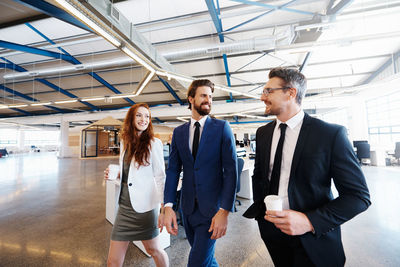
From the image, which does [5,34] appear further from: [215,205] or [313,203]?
[313,203]

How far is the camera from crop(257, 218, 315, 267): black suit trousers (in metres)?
0.91

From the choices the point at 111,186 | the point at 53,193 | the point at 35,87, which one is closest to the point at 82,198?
the point at 53,193

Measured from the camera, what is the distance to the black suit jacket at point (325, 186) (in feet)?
2.62

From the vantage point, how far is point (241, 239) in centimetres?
262

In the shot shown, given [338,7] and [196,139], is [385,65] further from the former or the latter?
[196,139]

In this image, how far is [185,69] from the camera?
360 inches

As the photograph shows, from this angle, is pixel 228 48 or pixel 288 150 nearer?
pixel 288 150

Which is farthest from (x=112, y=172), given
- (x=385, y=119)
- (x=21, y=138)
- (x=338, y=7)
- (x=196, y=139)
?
(x=21, y=138)

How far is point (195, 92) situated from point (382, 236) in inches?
141

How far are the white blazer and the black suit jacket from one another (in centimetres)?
108

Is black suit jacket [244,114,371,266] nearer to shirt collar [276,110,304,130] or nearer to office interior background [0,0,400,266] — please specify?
shirt collar [276,110,304,130]

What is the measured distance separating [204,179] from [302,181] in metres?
0.57

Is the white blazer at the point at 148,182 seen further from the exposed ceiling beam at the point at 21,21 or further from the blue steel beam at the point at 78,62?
the blue steel beam at the point at 78,62

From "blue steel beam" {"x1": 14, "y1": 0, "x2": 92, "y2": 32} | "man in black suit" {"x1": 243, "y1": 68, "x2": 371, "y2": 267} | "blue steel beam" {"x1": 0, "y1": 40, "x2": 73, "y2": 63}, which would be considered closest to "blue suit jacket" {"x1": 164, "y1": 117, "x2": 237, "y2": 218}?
"man in black suit" {"x1": 243, "y1": 68, "x2": 371, "y2": 267}
